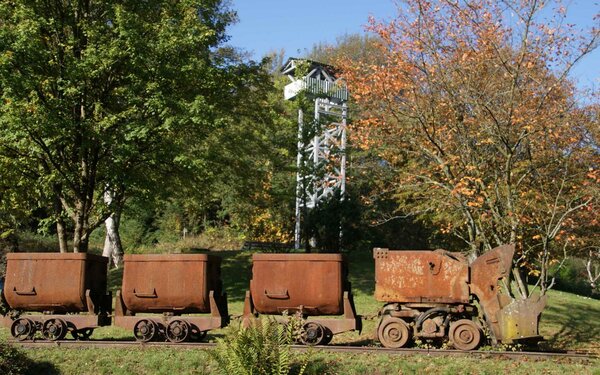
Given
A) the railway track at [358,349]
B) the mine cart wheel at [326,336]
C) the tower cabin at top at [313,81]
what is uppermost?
the tower cabin at top at [313,81]

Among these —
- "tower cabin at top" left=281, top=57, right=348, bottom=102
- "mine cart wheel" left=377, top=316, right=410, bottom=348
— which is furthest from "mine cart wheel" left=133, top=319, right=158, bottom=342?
"tower cabin at top" left=281, top=57, right=348, bottom=102

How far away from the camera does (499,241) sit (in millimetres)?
14375

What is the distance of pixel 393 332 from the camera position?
12562mm

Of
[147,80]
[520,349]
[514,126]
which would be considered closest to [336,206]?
[147,80]

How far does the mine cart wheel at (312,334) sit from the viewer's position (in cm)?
1264

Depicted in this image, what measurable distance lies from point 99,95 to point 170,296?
29.6ft

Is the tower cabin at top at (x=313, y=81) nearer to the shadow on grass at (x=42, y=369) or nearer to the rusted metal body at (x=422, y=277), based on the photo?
the rusted metal body at (x=422, y=277)

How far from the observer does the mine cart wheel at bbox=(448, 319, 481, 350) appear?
12062 mm

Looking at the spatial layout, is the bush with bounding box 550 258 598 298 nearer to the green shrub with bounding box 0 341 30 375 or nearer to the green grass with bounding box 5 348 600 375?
the green grass with bounding box 5 348 600 375

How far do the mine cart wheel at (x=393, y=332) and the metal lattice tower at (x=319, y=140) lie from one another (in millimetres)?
13759

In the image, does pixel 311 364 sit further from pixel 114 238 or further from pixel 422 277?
pixel 114 238

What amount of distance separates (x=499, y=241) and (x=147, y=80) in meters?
11.4

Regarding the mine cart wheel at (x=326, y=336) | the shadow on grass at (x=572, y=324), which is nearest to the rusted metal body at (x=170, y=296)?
the mine cart wheel at (x=326, y=336)

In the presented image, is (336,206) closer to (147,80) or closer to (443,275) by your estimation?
(147,80)
